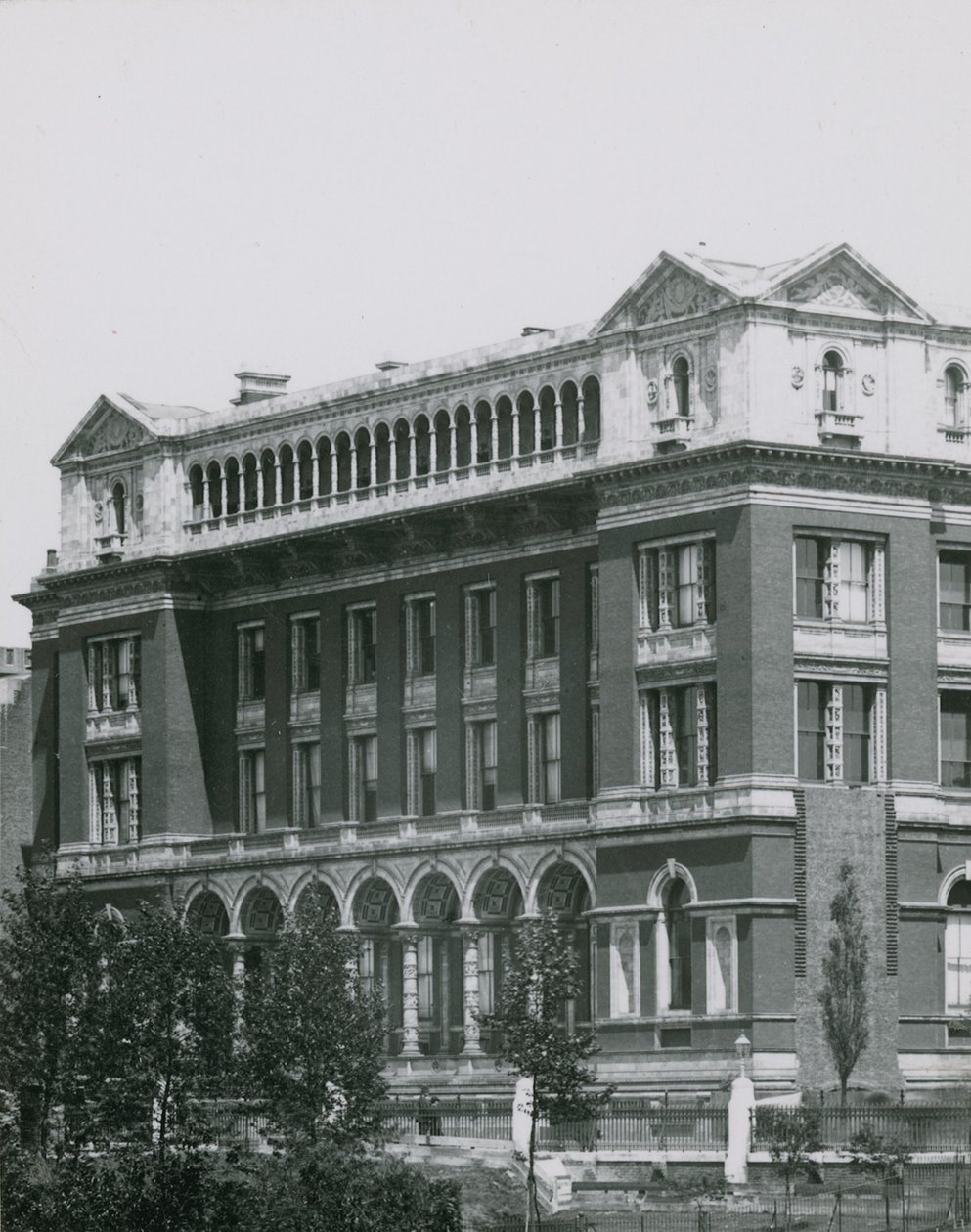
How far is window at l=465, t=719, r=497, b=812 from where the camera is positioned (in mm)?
127125

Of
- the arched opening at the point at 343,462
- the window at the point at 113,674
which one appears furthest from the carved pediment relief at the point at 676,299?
the window at the point at 113,674

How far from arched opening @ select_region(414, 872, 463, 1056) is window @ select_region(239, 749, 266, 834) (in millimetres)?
9709

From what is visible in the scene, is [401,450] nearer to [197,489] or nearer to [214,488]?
[214,488]

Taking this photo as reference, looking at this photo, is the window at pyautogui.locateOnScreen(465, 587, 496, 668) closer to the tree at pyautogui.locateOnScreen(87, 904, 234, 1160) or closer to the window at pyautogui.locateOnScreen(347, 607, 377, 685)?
the window at pyautogui.locateOnScreen(347, 607, 377, 685)

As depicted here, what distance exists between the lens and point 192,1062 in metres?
108

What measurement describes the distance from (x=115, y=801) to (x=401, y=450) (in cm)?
1821

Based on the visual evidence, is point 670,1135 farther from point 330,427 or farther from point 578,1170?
point 330,427

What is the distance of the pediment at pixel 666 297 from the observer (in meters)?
116

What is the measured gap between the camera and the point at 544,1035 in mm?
103562

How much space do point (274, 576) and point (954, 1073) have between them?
104 feet

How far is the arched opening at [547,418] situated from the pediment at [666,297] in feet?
12.6

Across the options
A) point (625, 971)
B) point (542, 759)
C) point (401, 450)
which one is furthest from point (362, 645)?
point (625, 971)

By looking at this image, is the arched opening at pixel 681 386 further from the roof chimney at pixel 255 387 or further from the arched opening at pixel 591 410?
the roof chimney at pixel 255 387

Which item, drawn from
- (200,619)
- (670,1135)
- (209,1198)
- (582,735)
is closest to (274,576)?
(200,619)
